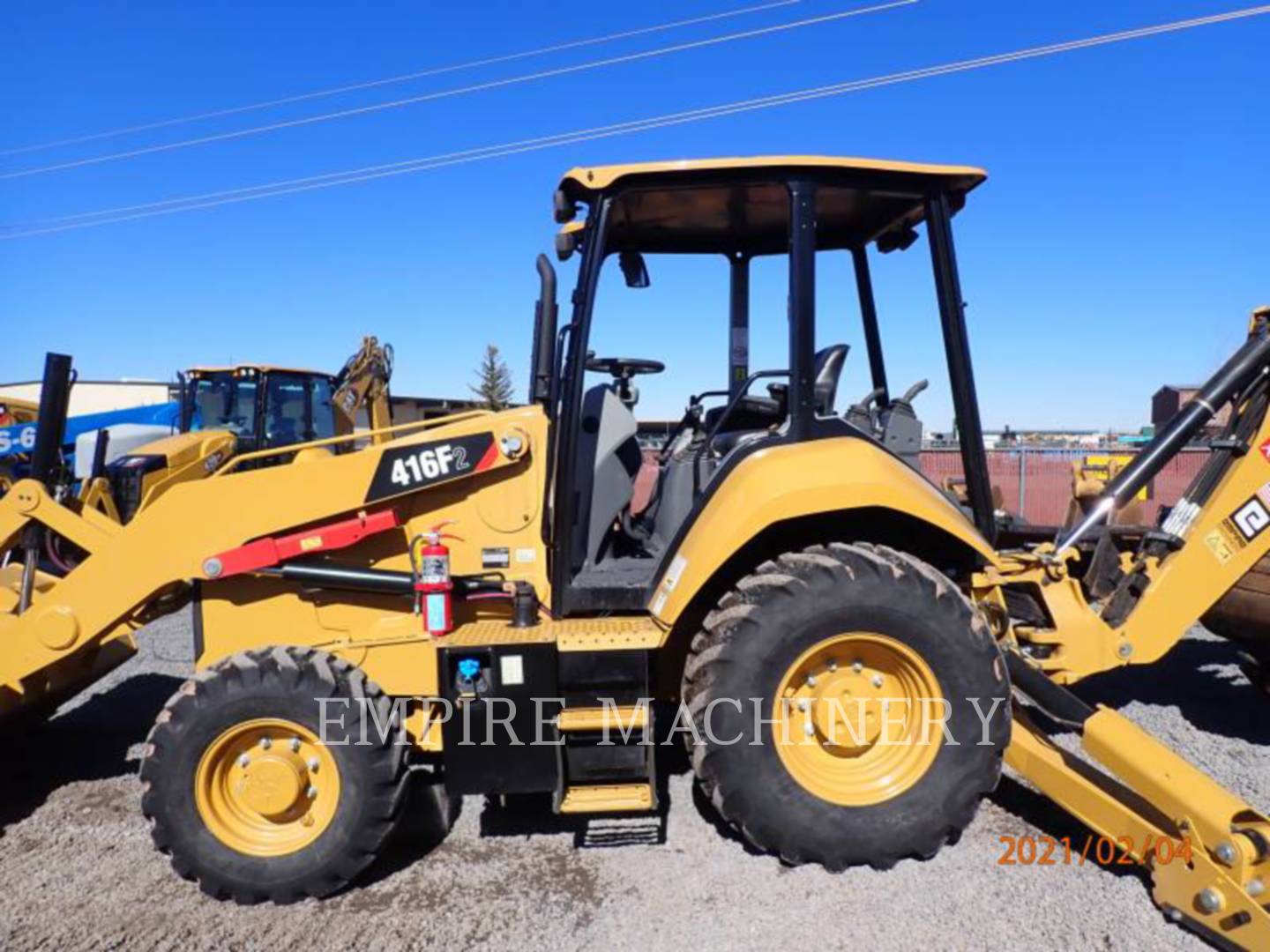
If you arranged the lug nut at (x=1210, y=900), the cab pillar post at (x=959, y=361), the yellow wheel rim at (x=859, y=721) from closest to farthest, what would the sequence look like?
the lug nut at (x=1210, y=900)
the yellow wheel rim at (x=859, y=721)
the cab pillar post at (x=959, y=361)

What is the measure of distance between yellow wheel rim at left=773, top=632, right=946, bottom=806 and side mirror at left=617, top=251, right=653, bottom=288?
2148 millimetres

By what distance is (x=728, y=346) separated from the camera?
4.39 meters

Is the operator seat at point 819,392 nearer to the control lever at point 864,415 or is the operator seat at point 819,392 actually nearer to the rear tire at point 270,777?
the control lever at point 864,415

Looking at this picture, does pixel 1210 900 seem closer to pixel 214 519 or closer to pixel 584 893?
pixel 584 893

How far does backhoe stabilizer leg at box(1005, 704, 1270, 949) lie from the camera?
2732mm

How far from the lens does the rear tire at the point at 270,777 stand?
10.6ft

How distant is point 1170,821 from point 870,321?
2.65 metres

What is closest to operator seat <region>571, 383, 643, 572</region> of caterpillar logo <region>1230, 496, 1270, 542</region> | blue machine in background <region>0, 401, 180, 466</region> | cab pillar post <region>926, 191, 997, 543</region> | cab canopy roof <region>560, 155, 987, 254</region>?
cab canopy roof <region>560, 155, 987, 254</region>

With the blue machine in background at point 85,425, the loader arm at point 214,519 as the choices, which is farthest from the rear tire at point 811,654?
the blue machine in background at point 85,425

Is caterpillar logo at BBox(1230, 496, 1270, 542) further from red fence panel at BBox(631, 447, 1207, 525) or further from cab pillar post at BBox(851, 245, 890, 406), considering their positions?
red fence panel at BBox(631, 447, 1207, 525)

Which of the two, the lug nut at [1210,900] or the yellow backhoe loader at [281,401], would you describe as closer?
the lug nut at [1210,900]

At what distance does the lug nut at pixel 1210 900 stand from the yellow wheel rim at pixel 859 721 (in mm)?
940

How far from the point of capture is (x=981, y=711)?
10.8 ft
